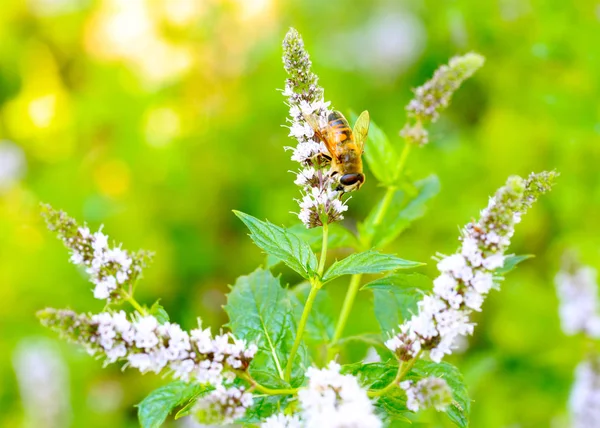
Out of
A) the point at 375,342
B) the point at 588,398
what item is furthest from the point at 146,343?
the point at 588,398

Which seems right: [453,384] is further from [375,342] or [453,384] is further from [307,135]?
[307,135]

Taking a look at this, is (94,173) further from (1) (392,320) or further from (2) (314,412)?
(2) (314,412)

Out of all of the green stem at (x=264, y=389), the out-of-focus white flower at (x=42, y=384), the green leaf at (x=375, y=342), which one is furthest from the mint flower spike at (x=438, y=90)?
the out-of-focus white flower at (x=42, y=384)

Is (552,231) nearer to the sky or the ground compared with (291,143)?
nearer to the ground

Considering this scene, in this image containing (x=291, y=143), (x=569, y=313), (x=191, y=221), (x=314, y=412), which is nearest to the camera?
(x=314, y=412)

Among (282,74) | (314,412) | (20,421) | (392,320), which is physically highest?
(282,74)

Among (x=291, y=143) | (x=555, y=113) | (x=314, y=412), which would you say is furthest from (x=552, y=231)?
(x=314, y=412)

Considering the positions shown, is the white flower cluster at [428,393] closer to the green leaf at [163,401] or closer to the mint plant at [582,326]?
the green leaf at [163,401]

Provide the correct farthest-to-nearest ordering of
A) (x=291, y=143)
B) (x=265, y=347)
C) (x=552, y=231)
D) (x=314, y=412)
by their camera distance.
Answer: (x=291, y=143) < (x=552, y=231) < (x=265, y=347) < (x=314, y=412)
